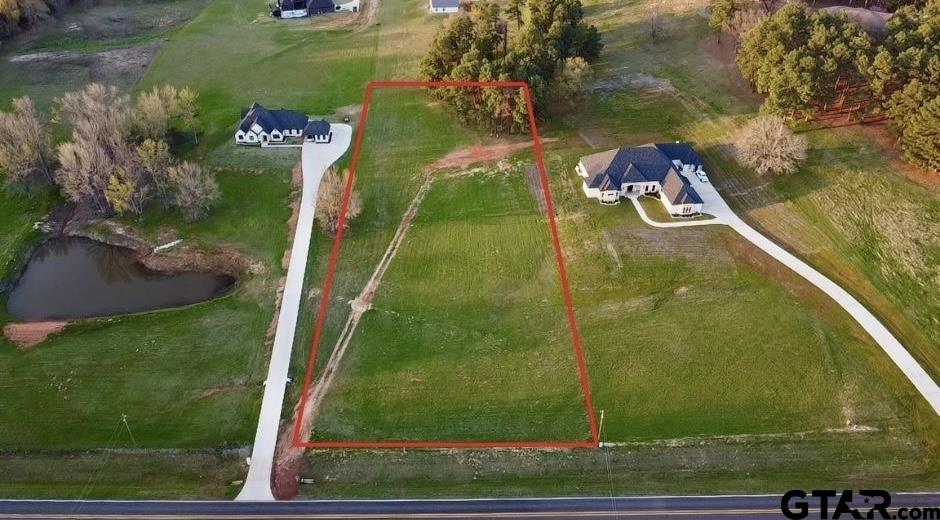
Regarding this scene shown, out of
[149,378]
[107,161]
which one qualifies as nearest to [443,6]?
[107,161]

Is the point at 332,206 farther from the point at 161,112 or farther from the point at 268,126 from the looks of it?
the point at 161,112

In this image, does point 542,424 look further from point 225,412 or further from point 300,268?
point 300,268

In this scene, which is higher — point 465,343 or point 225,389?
point 465,343

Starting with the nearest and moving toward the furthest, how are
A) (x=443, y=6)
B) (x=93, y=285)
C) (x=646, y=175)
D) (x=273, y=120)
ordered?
(x=93, y=285) → (x=646, y=175) → (x=273, y=120) → (x=443, y=6)

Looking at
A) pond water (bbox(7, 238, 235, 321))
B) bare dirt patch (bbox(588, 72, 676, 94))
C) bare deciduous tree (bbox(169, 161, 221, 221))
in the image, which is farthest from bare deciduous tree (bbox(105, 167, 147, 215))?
bare dirt patch (bbox(588, 72, 676, 94))

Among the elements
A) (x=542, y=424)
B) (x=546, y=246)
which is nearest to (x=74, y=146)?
(x=546, y=246)

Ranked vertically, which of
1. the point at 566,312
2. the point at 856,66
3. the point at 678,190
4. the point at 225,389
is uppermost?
the point at 856,66

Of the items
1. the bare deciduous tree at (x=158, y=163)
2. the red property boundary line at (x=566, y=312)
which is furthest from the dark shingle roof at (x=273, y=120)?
the bare deciduous tree at (x=158, y=163)

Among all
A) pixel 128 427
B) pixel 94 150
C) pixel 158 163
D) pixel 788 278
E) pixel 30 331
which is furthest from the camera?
pixel 158 163

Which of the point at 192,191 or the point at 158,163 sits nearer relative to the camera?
the point at 192,191
